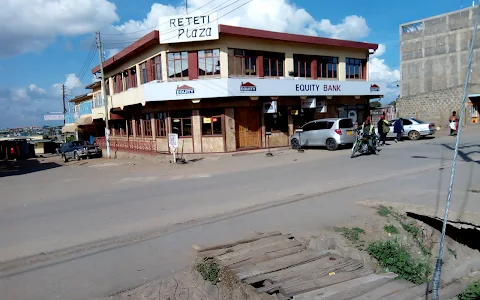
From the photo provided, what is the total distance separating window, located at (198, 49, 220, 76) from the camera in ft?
69.8

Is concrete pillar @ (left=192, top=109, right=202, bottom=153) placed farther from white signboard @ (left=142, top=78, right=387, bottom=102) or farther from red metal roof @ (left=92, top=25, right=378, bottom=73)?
red metal roof @ (left=92, top=25, right=378, bottom=73)

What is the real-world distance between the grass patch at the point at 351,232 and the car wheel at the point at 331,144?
14.2 m

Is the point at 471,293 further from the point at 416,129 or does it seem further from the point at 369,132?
the point at 416,129

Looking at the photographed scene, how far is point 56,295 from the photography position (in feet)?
14.3

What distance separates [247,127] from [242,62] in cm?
398

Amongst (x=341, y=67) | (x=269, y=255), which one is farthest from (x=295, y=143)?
(x=269, y=255)

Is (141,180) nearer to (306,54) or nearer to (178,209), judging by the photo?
(178,209)

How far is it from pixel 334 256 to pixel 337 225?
60.9 inches

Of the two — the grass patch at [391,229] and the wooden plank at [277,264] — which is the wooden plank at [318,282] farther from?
the grass patch at [391,229]

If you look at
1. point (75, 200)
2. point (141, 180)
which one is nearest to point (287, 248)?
point (75, 200)

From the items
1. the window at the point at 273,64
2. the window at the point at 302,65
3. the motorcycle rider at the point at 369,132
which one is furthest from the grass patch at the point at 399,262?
the window at the point at 302,65

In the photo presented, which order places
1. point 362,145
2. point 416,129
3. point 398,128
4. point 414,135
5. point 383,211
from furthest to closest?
point 414,135 < point 416,129 < point 398,128 < point 362,145 < point 383,211

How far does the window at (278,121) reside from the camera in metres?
23.6

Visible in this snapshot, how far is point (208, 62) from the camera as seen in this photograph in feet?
70.1
